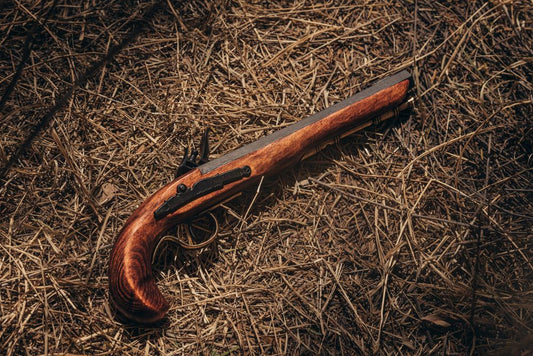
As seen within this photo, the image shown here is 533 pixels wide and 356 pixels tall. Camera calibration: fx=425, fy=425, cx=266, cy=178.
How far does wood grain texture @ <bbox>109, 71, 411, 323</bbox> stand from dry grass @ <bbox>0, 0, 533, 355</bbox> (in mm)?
312

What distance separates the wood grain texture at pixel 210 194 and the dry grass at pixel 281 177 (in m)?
0.31

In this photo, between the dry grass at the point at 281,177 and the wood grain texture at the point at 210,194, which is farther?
the dry grass at the point at 281,177

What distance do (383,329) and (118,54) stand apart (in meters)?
3.03

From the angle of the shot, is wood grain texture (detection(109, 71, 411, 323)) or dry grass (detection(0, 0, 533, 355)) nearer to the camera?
wood grain texture (detection(109, 71, 411, 323))

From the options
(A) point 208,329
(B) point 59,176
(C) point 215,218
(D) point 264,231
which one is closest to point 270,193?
(D) point 264,231

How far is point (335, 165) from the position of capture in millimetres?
3488

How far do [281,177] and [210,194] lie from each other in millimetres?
729

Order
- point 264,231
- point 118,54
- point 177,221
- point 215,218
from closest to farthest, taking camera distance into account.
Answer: point 177,221 → point 215,218 → point 264,231 → point 118,54

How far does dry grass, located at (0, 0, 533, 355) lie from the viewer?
3.09 meters

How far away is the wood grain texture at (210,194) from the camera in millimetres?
2740

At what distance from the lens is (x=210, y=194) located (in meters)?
2.89

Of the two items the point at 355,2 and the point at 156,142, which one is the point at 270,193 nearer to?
the point at 156,142

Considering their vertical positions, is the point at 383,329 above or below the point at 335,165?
below

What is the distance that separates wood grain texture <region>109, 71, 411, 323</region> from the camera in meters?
2.74
